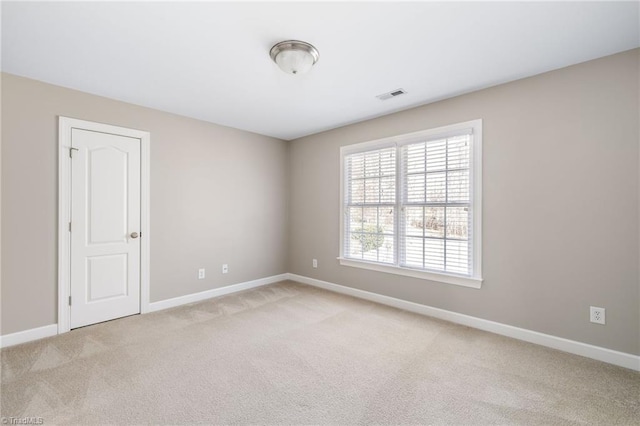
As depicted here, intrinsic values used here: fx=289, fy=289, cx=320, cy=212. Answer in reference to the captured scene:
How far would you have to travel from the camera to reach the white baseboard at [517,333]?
7.59 feet

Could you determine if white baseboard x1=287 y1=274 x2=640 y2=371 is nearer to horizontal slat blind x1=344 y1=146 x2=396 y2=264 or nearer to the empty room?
the empty room

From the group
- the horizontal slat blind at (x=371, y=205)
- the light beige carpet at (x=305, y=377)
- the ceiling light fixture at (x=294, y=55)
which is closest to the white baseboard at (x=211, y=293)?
the light beige carpet at (x=305, y=377)

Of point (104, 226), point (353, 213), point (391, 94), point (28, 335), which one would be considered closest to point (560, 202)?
point (391, 94)

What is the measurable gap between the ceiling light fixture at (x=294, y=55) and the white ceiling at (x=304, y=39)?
0.06 meters

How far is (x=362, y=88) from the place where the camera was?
2984 mm

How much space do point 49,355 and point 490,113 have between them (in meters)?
4.63

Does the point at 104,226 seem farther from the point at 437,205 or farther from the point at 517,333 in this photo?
the point at 517,333

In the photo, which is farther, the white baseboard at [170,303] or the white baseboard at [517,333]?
the white baseboard at [170,303]

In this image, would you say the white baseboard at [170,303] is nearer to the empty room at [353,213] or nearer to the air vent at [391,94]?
the empty room at [353,213]

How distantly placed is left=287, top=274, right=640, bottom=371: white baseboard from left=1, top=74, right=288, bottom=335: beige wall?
189 cm

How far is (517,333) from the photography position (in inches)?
109

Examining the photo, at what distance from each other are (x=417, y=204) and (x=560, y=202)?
133 cm

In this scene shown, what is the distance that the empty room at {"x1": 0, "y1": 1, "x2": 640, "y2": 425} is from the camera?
1906 millimetres

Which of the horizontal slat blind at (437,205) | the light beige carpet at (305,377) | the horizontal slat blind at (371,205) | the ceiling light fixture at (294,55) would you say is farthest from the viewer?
the horizontal slat blind at (371,205)
